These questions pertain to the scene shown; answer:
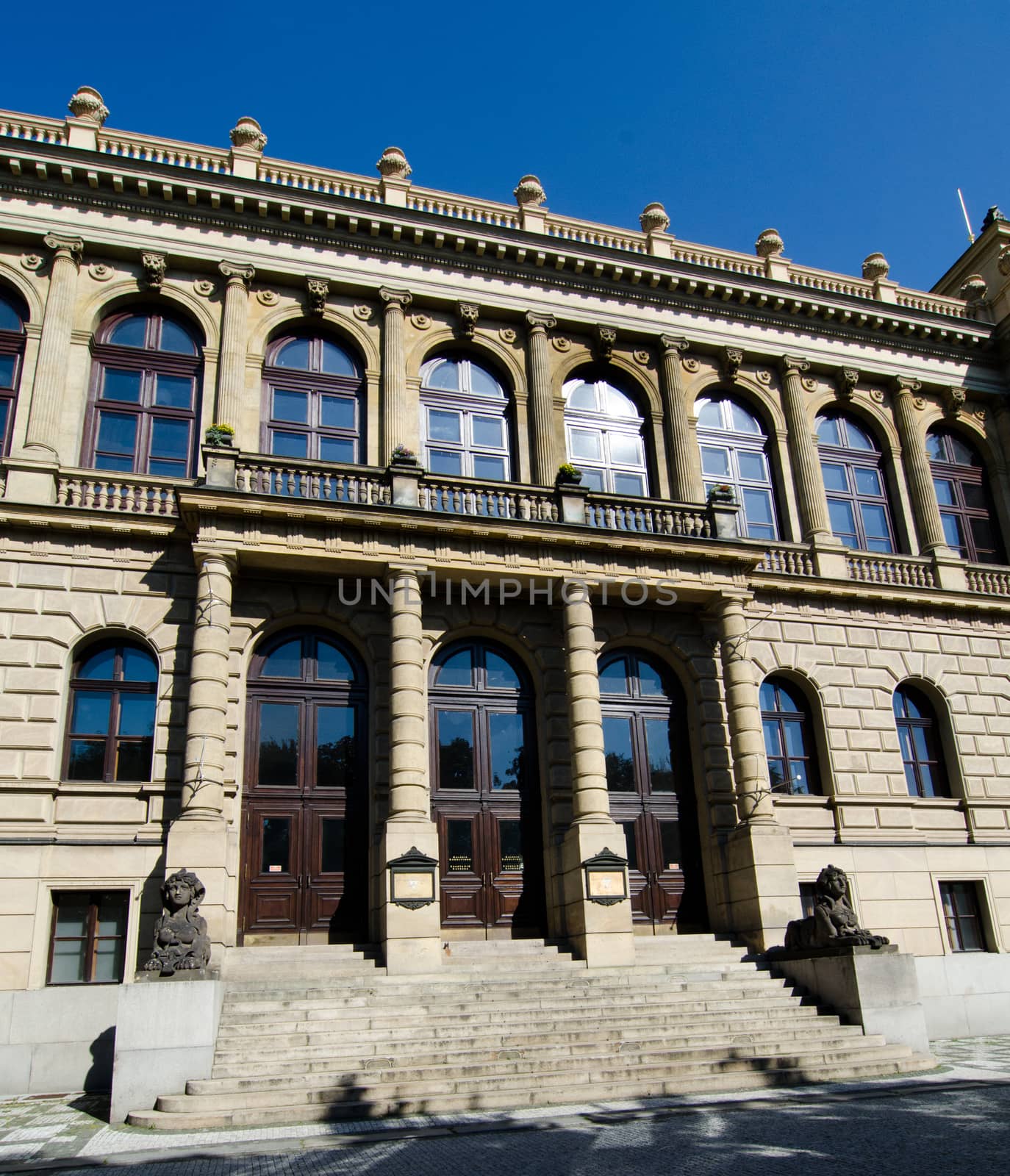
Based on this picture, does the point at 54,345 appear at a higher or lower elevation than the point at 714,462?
higher

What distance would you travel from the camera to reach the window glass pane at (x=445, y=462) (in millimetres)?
24984

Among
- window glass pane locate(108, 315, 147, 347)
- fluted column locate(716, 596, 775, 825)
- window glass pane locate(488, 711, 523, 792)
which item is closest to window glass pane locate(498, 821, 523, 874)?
window glass pane locate(488, 711, 523, 792)

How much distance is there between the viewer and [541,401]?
2562 cm

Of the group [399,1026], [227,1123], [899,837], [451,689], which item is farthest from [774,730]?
[227,1123]

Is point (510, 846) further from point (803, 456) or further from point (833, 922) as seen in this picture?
point (803, 456)

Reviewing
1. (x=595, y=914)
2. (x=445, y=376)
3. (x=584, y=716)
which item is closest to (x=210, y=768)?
(x=584, y=716)

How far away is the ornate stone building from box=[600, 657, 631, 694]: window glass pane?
0.08 meters

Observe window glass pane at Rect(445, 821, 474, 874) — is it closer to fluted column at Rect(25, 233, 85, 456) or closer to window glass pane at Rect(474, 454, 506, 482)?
window glass pane at Rect(474, 454, 506, 482)

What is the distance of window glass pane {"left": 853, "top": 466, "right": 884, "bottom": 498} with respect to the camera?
2892 cm

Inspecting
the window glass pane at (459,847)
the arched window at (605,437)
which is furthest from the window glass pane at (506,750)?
the arched window at (605,437)

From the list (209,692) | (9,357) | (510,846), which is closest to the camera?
(209,692)

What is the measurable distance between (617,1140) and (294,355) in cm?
1951

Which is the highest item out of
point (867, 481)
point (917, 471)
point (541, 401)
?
point (541, 401)

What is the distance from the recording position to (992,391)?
31.0 m
